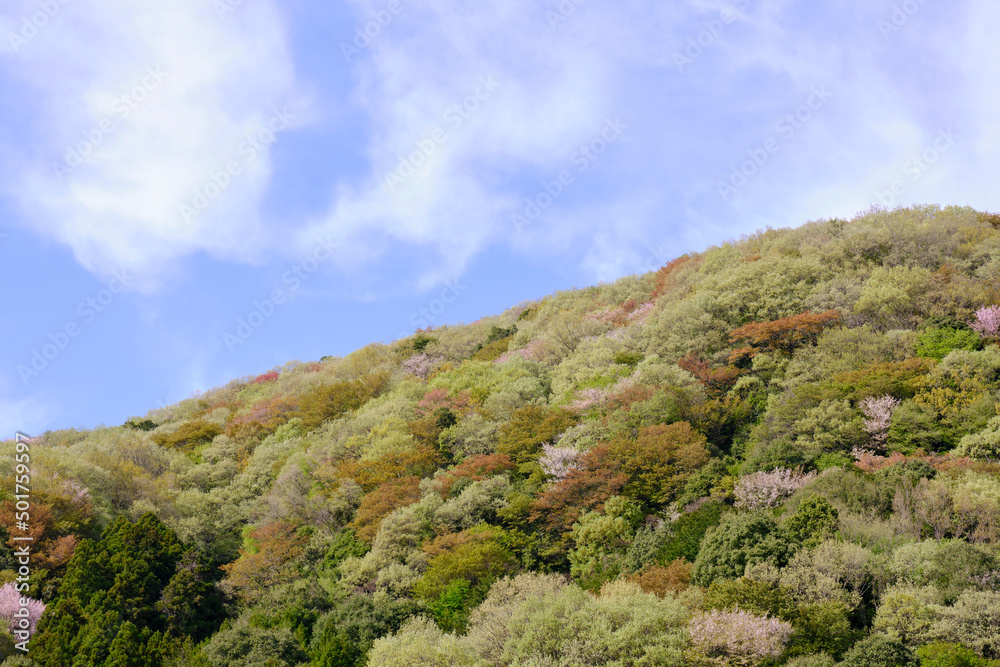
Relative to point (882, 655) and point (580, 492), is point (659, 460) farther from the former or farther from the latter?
point (882, 655)

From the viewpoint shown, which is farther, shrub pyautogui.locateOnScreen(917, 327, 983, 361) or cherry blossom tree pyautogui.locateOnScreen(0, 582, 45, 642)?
shrub pyautogui.locateOnScreen(917, 327, 983, 361)

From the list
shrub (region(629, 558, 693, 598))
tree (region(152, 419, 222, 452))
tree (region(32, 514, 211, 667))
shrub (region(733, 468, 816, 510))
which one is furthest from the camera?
tree (region(152, 419, 222, 452))

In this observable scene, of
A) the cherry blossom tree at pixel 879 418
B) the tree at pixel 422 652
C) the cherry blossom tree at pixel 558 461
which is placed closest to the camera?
the tree at pixel 422 652

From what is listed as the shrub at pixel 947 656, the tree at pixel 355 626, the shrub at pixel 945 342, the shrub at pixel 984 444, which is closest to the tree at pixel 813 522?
the shrub at pixel 947 656

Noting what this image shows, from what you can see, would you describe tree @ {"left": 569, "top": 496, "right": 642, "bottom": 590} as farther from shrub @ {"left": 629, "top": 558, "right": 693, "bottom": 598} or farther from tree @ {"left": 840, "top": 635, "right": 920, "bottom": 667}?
tree @ {"left": 840, "top": 635, "right": 920, "bottom": 667}

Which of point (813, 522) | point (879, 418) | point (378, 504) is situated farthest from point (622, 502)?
point (378, 504)

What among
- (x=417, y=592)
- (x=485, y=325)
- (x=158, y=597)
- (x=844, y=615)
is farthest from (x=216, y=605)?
(x=485, y=325)

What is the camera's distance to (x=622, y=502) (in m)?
27.3

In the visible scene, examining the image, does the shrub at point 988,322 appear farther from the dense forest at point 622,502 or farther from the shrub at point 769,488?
the shrub at point 769,488

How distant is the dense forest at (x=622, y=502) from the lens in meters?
18.8

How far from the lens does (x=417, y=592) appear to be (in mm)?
26312

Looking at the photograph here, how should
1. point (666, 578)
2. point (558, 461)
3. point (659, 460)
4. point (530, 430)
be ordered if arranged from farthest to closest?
point (530, 430) < point (558, 461) < point (659, 460) < point (666, 578)

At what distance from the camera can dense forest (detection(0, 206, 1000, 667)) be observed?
61.8 ft

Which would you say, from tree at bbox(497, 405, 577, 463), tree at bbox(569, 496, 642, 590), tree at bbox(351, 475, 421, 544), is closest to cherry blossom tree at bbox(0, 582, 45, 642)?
tree at bbox(351, 475, 421, 544)
